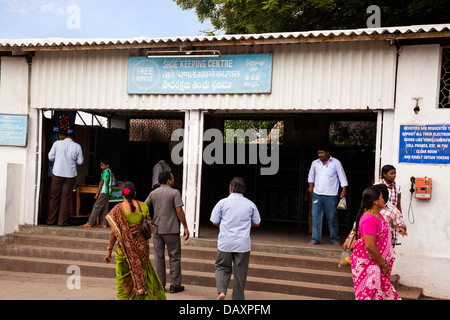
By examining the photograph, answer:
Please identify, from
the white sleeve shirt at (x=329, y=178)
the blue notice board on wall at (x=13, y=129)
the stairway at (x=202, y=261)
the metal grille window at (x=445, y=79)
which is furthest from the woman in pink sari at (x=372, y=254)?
the blue notice board on wall at (x=13, y=129)

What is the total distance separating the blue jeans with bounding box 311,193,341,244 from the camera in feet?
26.7

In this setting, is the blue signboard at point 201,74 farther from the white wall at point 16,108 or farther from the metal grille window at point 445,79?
the metal grille window at point 445,79

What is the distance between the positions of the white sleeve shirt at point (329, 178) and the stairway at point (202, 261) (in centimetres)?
105

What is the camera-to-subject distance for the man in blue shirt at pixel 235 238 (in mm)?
5773

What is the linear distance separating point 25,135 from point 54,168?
0.83 m

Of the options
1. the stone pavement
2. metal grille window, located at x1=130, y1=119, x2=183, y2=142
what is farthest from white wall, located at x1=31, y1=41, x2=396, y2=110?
metal grille window, located at x1=130, y1=119, x2=183, y2=142

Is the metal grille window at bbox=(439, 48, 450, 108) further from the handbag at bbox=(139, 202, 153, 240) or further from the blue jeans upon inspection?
the handbag at bbox=(139, 202, 153, 240)

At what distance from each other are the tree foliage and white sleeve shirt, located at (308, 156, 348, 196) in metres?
6.37

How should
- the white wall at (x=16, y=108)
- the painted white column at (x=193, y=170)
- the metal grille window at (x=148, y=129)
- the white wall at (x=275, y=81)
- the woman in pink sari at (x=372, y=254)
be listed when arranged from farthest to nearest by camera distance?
the metal grille window at (x=148, y=129) < the white wall at (x=16, y=108) < the painted white column at (x=193, y=170) < the white wall at (x=275, y=81) < the woman in pink sari at (x=372, y=254)

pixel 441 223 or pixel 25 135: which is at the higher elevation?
pixel 25 135

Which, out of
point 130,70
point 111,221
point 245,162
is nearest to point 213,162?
point 245,162

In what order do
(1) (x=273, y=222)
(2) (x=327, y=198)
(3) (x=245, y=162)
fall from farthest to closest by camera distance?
(3) (x=245, y=162) < (1) (x=273, y=222) < (2) (x=327, y=198)

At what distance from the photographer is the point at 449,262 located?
6.91m
